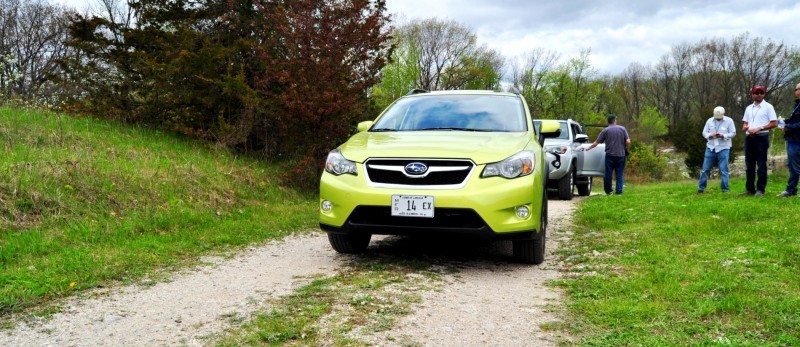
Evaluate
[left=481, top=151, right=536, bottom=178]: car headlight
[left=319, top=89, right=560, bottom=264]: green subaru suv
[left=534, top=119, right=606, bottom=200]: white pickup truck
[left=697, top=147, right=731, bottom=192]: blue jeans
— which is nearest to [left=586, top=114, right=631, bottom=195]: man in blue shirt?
[left=534, top=119, right=606, bottom=200]: white pickup truck

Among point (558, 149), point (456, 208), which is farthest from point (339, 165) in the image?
point (558, 149)

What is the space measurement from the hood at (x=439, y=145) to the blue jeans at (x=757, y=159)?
18.7ft

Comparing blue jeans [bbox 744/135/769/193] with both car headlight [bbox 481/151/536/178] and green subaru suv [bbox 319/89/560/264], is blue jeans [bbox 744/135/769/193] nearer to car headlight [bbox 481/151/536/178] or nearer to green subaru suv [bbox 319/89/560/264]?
green subaru suv [bbox 319/89/560/264]

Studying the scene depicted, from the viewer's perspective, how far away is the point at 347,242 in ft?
17.2

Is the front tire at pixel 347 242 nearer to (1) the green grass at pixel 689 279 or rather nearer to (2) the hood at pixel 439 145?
(2) the hood at pixel 439 145

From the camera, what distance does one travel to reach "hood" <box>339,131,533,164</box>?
4480 millimetres

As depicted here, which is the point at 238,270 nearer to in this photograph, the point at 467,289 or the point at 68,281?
the point at 68,281

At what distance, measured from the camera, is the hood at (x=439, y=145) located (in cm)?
448

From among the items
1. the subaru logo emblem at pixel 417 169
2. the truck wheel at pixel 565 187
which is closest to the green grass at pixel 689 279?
the subaru logo emblem at pixel 417 169

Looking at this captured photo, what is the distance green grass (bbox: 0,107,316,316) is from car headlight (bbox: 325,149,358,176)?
5.31ft

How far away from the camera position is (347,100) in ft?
32.6

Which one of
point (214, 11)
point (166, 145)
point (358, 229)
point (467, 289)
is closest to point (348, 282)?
point (358, 229)

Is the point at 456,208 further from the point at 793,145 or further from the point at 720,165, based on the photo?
the point at 720,165

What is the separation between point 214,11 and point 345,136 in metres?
3.91
